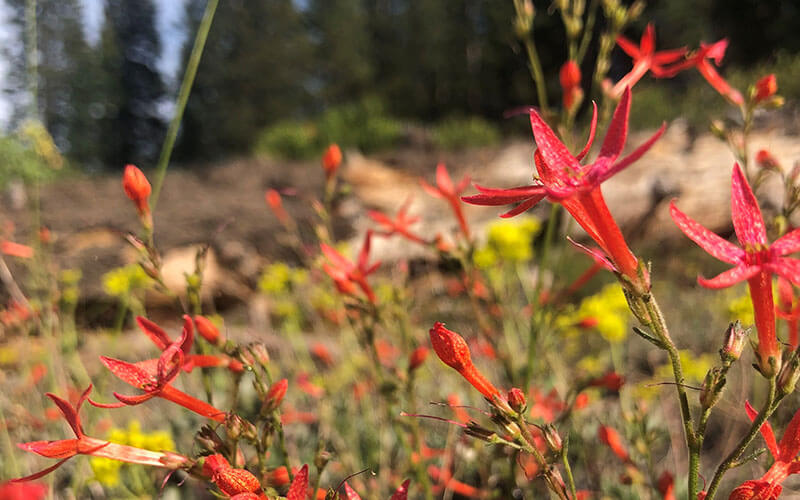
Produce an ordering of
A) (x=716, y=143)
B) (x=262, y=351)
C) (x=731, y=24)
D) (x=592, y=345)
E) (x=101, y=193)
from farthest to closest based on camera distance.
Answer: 1. (x=731, y=24)
2. (x=101, y=193)
3. (x=716, y=143)
4. (x=592, y=345)
5. (x=262, y=351)

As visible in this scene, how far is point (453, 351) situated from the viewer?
2.23 ft

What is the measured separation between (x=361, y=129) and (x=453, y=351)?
43.2ft

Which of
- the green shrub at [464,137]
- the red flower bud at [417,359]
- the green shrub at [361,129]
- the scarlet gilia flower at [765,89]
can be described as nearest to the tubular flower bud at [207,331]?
the red flower bud at [417,359]

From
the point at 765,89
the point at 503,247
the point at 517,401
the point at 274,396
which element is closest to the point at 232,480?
the point at 274,396

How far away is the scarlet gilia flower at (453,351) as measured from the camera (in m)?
0.67

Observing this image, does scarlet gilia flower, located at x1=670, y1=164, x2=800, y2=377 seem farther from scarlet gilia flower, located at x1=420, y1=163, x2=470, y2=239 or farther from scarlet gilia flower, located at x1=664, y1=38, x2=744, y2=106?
scarlet gilia flower, located at x1=420, y1=163, x2=470, y2=239

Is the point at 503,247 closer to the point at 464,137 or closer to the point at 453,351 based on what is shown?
the point at 453,351

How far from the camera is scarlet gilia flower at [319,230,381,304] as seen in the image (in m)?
1.23

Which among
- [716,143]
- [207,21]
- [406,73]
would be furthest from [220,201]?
[406,73]

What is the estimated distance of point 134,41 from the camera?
30125mm

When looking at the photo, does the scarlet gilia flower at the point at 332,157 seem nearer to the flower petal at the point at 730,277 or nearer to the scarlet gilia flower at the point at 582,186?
the scarlet gilia flower at the point at 582,186

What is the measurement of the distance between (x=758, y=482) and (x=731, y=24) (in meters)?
15.3

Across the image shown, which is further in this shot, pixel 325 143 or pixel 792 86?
pixel 325 143

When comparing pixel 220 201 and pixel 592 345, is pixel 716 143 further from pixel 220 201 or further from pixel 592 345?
pixel 220 201
